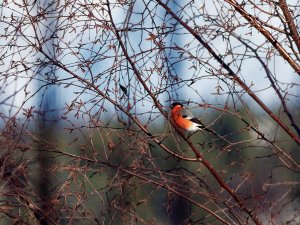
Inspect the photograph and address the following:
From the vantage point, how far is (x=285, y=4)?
10.6ft

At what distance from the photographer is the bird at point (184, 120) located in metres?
3.40

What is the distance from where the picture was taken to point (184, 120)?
430cm

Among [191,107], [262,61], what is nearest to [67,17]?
[191,107]

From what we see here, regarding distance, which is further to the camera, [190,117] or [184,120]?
[184,120]

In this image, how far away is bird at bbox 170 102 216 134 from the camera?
11.1 ft

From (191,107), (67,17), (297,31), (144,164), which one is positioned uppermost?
(67,17)

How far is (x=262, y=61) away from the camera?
326 centimetres

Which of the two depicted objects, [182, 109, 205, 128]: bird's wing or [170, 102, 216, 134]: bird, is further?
[182, 109, 205, 128]: bird's wing

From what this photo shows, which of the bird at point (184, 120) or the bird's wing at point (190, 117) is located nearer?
the bird at point (184, 120)

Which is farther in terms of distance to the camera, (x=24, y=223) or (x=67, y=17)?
(x=67, y=17)

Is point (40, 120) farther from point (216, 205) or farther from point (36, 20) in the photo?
point (216, 205)

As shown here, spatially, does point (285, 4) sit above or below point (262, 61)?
above

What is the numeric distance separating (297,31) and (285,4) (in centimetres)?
13

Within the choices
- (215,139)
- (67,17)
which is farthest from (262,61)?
(67,17)
